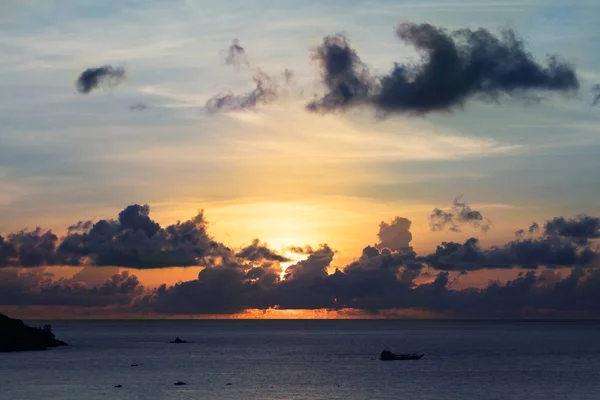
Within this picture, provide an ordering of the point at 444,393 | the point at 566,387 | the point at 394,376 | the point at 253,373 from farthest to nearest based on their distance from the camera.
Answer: the point at 253,373
the point at 394,376
the point at 566,387
the point at 444,393

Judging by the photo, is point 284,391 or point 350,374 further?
point 350,374

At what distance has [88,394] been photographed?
146000 millimetres

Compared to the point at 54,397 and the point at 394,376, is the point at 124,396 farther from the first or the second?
the point at 394,376

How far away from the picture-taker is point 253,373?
198 metres

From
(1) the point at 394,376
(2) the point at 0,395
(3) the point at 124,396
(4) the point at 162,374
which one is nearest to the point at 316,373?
(1) the point at 394,376

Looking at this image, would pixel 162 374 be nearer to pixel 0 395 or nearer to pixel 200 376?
pixel 200 376

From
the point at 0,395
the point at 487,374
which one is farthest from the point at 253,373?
the point at 0,395

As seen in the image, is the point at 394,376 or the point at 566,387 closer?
the point at 566,387

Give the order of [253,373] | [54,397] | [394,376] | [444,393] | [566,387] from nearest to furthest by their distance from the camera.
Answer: [54,397] → [444,393] → [566,387] → [394,376] → [253,373]

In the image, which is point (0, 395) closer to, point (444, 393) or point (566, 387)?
point (444, 393)

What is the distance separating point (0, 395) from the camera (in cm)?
14312

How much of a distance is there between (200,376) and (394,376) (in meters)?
42.2

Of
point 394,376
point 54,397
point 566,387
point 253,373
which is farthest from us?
point 253,373

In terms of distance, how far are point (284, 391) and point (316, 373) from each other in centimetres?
4273
